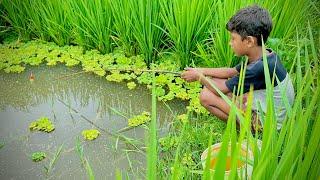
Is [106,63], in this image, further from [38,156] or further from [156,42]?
[38,156]

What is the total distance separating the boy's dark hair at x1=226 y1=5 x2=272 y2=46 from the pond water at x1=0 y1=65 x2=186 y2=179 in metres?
0.83

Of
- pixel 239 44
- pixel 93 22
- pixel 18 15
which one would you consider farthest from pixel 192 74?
pixel 18 15

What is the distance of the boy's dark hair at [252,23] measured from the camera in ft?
7.97

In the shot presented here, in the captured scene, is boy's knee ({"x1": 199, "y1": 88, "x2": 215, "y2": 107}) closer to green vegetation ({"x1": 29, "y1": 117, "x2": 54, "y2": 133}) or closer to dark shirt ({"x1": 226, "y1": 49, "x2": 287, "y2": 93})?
dark shirt ({"x1": 226, "y1": 49, "x2": 287, "y2": 93})

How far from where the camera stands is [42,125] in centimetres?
298

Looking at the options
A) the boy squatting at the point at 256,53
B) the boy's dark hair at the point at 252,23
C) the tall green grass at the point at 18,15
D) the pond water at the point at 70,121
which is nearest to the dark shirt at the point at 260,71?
the boy squatting at the point at 256,53

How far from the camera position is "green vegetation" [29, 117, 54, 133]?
2.97m

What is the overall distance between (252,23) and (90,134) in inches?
47.2

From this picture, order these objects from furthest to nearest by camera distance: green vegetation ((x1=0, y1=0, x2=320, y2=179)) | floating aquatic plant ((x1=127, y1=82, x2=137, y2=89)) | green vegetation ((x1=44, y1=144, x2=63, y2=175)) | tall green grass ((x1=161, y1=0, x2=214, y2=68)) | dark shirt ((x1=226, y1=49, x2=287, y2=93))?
floating aquatic plant ((x1=127, y1=82, x2=137, y2=89)) → tall green grass ((x1=161, y1=0, x2=214, y2=68)) → green vegetation ((x1=0, y1=0, x2=320, y2=179)) → green vegetation ((x1=44, y1=144, x2=63, y2=175)) → dark shirt ((x1=226, y1=49, x2=287, y2=93))

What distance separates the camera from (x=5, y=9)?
407cm

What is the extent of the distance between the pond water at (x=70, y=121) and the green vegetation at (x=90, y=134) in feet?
0.09

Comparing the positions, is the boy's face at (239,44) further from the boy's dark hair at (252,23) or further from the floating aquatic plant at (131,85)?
the floating aquatic plant at (131,85)

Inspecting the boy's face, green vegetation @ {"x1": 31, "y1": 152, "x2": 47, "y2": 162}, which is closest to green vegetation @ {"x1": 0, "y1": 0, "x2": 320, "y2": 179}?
green vegetation @ {"x1": 31, "y1": 152, "x2": 47, "y2": 162}

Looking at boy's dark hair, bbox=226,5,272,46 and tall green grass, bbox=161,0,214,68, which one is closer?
boy's dark hair, bbox=226,5,272,46
